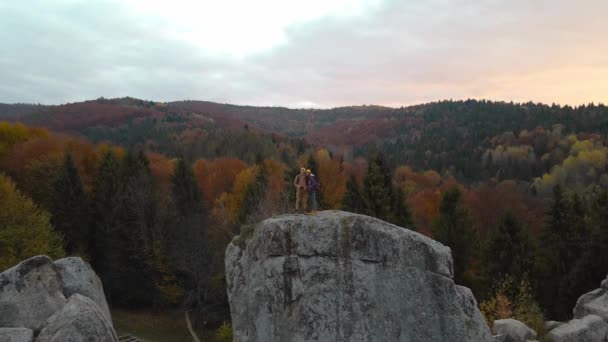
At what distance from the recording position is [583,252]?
27391mm

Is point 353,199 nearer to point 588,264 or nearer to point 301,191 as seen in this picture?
point 588,264

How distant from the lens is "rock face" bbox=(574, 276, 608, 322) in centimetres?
2130

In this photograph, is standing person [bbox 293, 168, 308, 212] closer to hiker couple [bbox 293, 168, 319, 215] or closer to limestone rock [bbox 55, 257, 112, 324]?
hiker couple [bbox 293, 168, 319, 215]

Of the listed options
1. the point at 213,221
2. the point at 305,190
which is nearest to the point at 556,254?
the point at 305,190

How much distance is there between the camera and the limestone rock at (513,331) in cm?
Result: 1908

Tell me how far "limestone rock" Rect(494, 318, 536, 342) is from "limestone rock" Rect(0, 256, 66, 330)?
1901 cm

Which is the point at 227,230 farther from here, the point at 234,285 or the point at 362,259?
the point at 362,259

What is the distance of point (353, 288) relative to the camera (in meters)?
12.3

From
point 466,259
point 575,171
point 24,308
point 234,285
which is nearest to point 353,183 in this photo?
point 466,259

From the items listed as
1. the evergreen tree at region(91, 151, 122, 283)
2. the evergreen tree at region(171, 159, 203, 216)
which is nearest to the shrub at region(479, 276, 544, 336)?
the evergreen tree at region(171, 159, 203, 216)

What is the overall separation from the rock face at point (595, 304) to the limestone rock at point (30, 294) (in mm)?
25182

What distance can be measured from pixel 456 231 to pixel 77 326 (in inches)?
1072

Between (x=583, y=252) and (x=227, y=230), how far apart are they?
85.6ft

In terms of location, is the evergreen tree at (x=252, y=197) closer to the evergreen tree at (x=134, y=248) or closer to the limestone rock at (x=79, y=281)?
the evergreen tree at (x=134, y=248)
